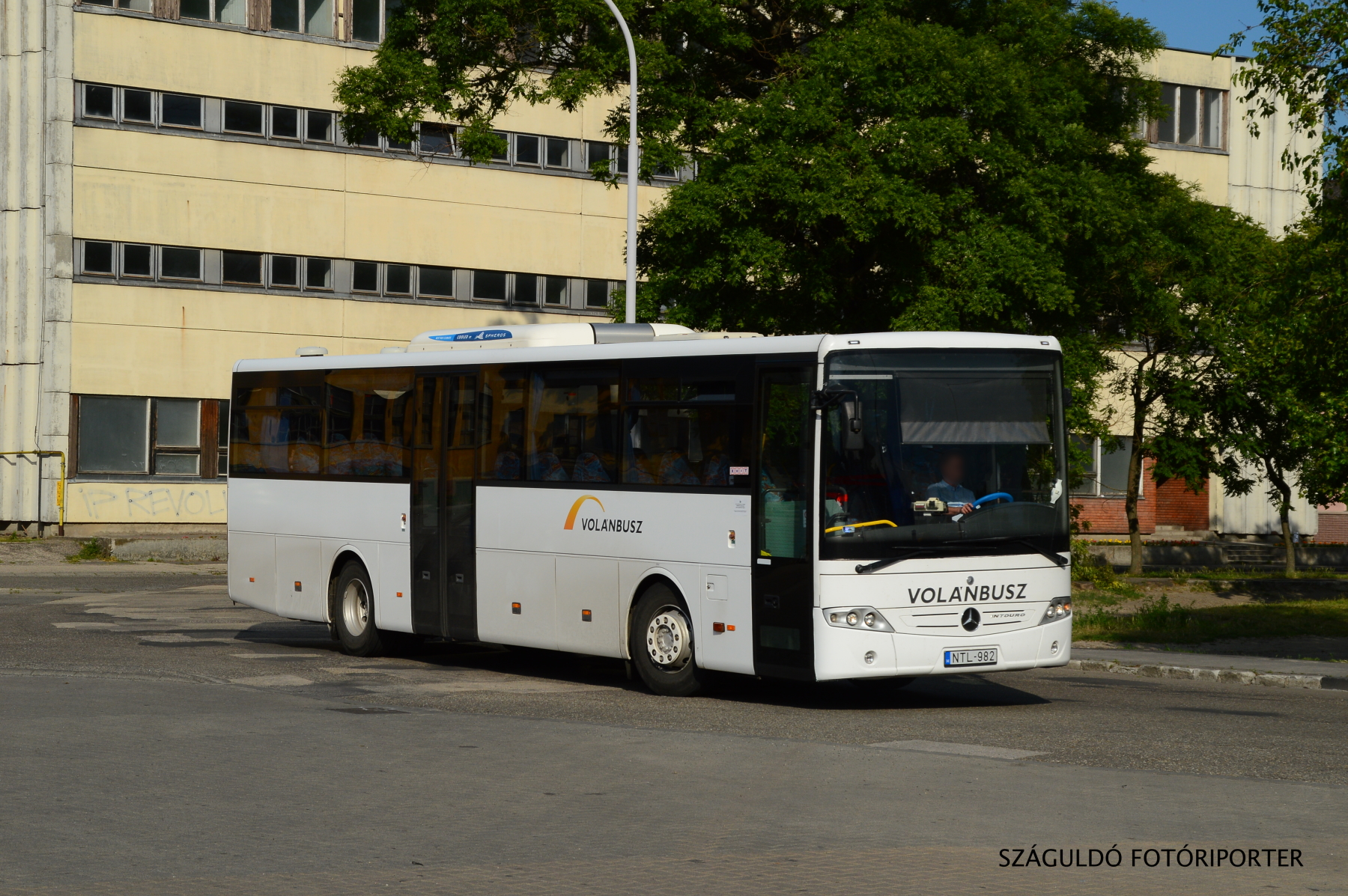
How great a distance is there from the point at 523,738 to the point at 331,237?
33885 mm

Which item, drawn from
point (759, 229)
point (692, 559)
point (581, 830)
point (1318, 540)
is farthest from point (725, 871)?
point (1318, 540)

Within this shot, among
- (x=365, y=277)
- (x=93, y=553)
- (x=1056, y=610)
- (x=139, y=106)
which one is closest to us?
(x=1056, y=610)

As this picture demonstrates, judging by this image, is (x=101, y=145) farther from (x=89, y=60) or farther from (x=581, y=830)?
(x=581, y=830)

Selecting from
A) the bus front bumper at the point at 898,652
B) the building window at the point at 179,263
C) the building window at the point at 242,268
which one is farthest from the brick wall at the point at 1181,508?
the bus front bumper at the point at 898,652

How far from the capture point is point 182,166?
41.7 metres

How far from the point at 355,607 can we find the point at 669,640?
503 centimetres

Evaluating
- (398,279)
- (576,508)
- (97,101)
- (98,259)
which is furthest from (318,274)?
(576,508)

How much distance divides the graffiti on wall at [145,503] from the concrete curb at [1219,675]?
1154 inches

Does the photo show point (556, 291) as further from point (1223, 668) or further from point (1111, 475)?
point (1223, 668)

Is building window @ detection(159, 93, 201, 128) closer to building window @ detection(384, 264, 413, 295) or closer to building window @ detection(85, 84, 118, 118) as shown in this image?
building window @ detection(85, 84, 118, 118)

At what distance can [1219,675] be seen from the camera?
54.0ft

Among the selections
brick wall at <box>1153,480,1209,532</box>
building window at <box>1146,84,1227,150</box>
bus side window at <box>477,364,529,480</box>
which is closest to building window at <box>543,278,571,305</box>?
brick wall at <box>1153,480,1209,532</box>

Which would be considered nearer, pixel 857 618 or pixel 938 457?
pixel 857 618

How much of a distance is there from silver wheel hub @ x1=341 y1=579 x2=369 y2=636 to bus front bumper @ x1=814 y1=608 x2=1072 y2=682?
21.9 feet
